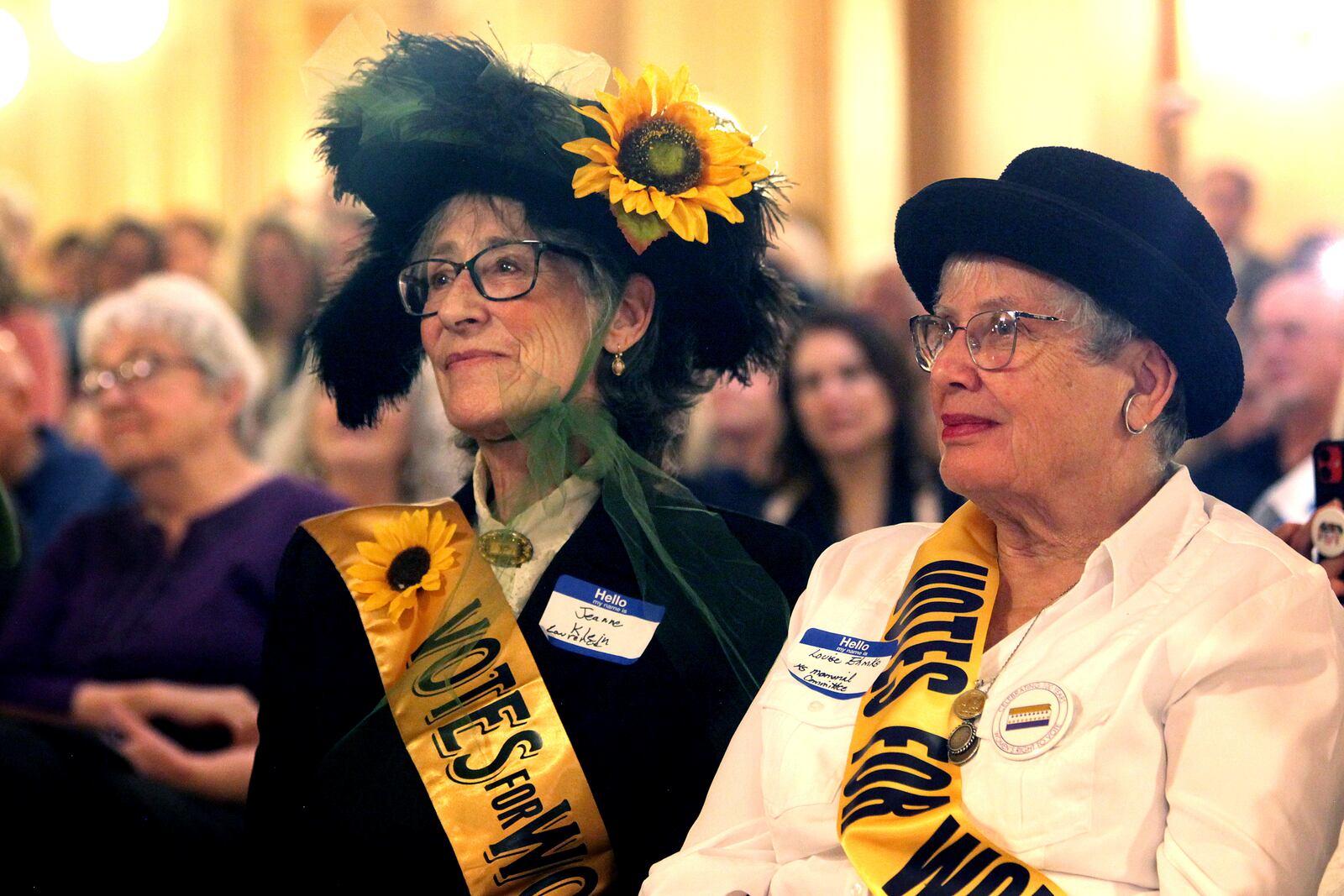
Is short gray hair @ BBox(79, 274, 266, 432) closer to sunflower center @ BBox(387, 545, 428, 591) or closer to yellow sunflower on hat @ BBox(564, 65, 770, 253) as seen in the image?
sunflower center @ BBox(387, 545, 428, 591)

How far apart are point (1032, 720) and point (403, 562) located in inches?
45.7

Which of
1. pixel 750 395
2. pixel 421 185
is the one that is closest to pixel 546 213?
pixel 421 185

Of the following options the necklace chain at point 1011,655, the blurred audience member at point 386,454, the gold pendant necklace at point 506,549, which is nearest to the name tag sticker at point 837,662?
the necklace chain at point 1011,655

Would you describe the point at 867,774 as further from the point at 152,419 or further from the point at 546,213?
the point at 152,419


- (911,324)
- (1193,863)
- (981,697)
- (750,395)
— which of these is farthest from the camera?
(750,395)

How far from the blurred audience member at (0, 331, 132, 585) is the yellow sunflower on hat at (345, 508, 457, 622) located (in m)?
2.74

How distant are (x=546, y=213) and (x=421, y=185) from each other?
24 cm

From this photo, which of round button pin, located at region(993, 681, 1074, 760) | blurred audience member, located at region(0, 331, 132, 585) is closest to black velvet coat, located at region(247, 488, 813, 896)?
round button pin, located at region(993, 681, 1074, 760)

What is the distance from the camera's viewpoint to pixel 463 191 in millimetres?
2760

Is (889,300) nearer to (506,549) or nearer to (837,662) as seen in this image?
(506,549)

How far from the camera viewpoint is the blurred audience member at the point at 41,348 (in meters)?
6.29

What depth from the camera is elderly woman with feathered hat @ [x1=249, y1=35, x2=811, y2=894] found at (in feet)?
8.44

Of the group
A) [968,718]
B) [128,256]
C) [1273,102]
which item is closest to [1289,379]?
[968,718]

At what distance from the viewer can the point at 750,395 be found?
6.43m
